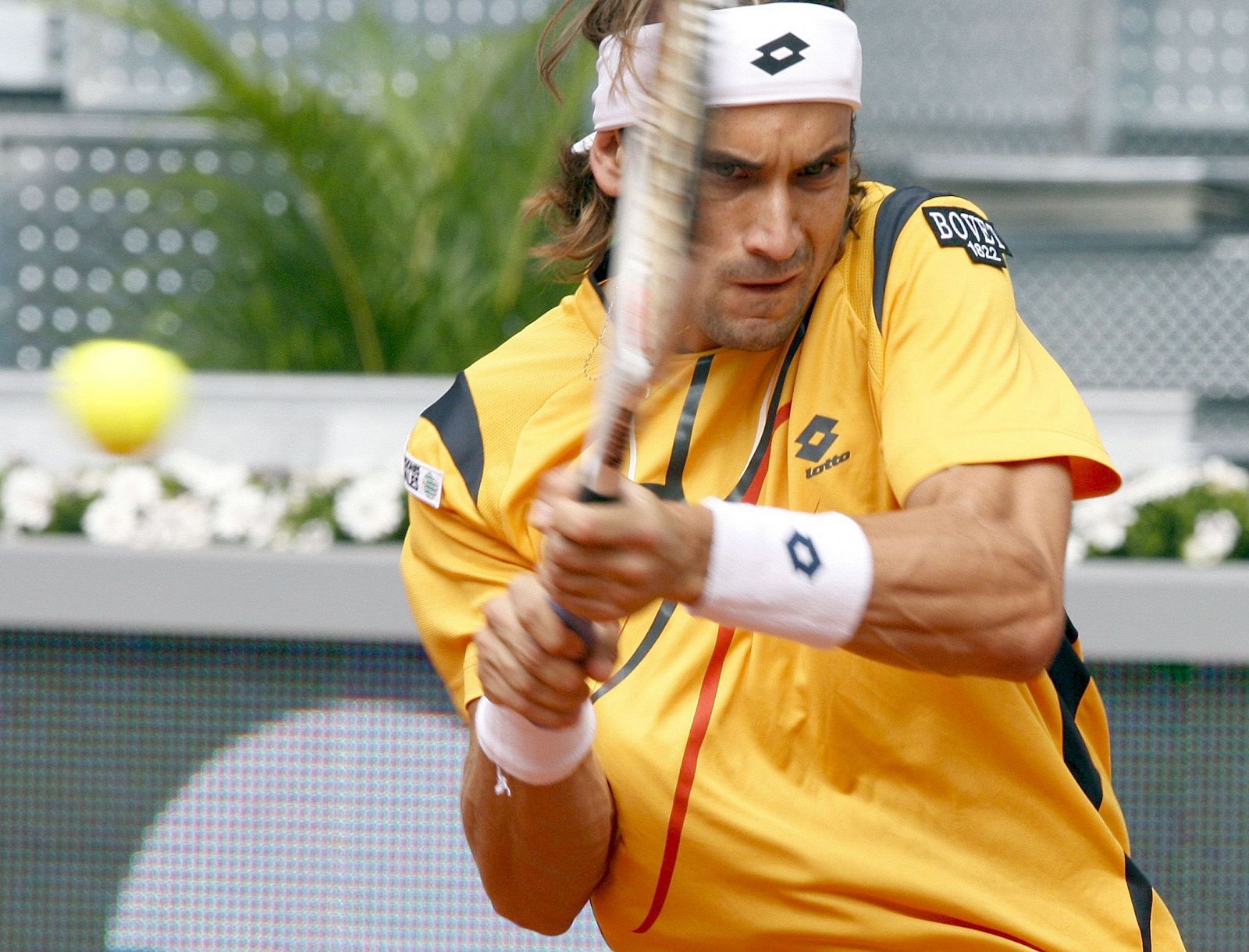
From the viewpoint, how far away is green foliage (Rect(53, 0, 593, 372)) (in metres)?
5.88

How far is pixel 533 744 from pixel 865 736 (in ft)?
1.26

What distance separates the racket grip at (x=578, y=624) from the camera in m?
1.49

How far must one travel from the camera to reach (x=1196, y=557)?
3.63 meters

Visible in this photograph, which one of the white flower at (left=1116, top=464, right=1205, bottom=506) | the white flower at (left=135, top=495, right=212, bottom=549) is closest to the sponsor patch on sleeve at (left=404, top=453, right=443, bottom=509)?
the white flower at (left=135, top=495, right=212, bottom=549)

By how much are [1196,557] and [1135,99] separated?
3.93 m

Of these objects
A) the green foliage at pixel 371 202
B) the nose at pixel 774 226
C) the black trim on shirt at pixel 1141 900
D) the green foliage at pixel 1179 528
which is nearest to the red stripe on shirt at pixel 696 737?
the nose at pixel 774 226

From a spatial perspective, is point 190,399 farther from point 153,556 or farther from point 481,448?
point 481,448

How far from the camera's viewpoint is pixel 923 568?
4.95ft

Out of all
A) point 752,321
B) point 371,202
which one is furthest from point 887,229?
point 371,202

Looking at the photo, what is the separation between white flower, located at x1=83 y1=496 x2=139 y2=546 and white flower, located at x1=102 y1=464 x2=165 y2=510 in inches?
0.6

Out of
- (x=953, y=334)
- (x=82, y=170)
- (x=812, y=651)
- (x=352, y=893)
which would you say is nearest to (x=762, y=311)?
(x=953, y=334)

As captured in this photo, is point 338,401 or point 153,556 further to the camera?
point 338,401

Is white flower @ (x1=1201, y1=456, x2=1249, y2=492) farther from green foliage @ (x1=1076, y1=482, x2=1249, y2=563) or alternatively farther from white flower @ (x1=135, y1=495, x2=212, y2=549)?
white flower @ (x1=135, y1=495, x2=212, y2=549)

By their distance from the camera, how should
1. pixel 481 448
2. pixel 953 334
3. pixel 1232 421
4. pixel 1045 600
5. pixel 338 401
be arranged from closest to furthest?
pixel 1045 600, pixel 953 334, pixel 481 448, pixel 338 401, pixel 1232 421
